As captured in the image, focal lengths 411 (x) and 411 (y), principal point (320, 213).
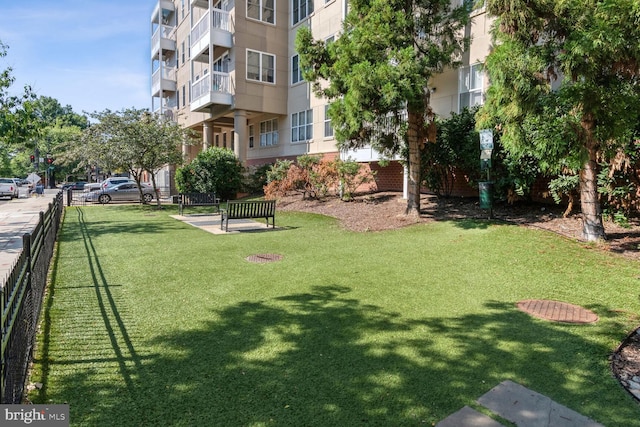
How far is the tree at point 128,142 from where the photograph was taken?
19.5 metres

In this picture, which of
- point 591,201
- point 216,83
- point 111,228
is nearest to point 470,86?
point 591,201

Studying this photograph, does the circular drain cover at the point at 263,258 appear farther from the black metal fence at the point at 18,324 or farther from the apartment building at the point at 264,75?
the apartment building at the point at 264,75

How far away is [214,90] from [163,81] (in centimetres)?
1540

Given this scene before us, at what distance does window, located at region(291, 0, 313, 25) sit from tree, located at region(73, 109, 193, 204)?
9.80 meters

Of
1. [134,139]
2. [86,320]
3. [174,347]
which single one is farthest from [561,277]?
[134,139]

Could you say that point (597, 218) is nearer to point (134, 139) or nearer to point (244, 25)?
point (134, 139)

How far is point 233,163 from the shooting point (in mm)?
22984

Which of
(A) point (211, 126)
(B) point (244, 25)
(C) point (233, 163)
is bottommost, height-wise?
(C) point (233, 163)

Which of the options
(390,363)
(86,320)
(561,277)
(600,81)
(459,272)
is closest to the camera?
→ (390,363)

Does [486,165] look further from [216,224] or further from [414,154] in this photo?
[216,224]

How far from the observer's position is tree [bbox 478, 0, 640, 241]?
688 centimetres

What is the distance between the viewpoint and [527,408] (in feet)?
10.4

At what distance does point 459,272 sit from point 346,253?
2.45 metres

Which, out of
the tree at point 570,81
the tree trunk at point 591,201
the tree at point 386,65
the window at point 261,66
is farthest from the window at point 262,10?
the tree trunk at point 591,201
